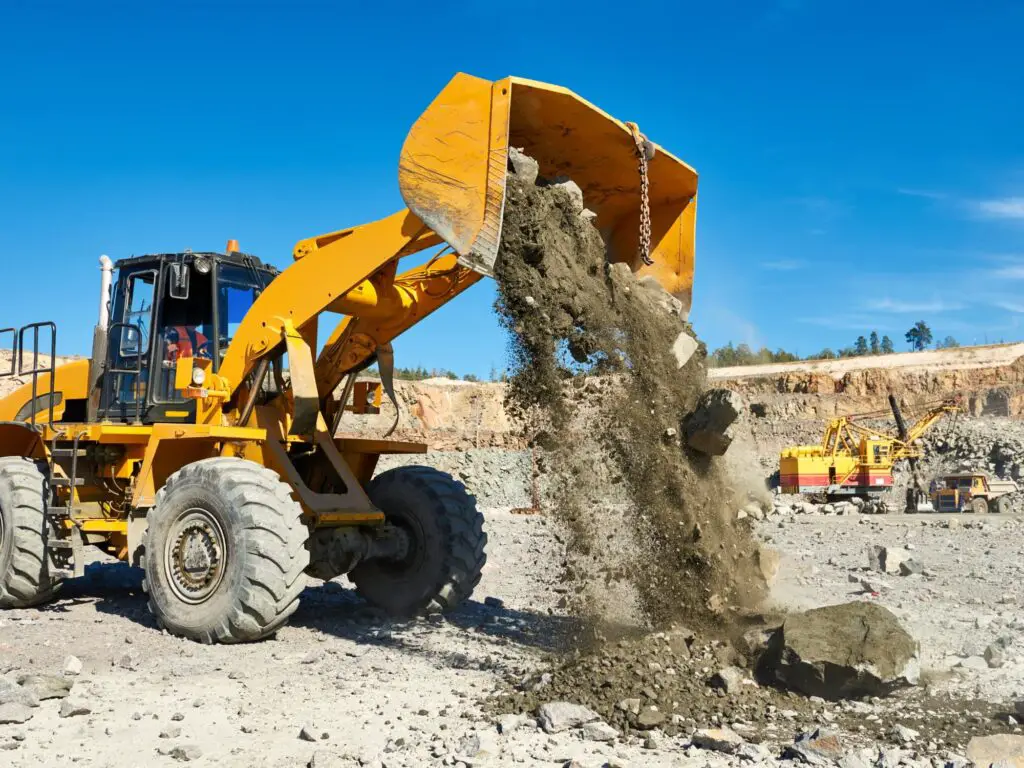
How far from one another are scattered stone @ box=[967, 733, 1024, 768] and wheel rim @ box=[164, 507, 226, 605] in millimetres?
4696

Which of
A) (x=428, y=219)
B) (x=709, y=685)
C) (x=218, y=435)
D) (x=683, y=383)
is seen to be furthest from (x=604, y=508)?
(x=218, y=435)

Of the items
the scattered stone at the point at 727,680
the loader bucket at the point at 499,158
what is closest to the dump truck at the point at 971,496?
the loader bucket at the point at 499,158

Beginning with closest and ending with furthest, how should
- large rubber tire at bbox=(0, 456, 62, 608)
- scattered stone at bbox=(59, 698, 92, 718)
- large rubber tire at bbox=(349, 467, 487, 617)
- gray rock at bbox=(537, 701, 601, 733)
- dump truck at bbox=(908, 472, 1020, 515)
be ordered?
gray rock at bbox=(537, 701, 601, 733)
scattered stone at bbox=(59, 698, 92, 718)
large rubber tire at bbox=(349, 467, 487, 617)
large rubber tire at bbox=(0, 456, 62, 608)
dump truck at bbox=(908, 472, 1020, 515)

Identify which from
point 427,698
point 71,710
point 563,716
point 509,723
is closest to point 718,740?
point 563,716

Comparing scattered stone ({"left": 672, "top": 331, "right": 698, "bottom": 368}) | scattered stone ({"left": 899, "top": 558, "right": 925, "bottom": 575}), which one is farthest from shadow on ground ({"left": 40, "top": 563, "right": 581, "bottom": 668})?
scattered stone ({"left": 899, "top": 558, "right": 925, "bottom": 575})

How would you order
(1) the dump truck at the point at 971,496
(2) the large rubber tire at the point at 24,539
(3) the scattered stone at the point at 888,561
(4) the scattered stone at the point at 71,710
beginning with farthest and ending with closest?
(1) the dump truck at the point at 971,496
(3) the scattered stone at the point at 888,561
(2) the large rubber tire at the point at 24,539
(4) the scattered stone at the point at 71,710

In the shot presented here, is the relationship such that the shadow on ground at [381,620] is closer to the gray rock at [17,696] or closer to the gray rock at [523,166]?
the gray rock at [17,696]

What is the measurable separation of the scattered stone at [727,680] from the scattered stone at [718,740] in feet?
1.69

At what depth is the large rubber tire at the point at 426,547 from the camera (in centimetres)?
768

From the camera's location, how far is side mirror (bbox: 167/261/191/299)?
752 cm

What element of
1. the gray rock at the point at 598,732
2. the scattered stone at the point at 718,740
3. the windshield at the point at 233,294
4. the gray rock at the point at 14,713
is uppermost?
the windshield at the point at 233,294

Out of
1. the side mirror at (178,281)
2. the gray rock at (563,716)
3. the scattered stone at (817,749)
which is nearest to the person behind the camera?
the scattered stone at (817,749)

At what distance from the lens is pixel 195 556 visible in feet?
21.7

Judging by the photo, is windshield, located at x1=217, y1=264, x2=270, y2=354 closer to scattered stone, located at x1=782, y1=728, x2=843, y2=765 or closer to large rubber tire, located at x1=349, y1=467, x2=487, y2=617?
large rubber tire, located at x1=349, y1=467, x2=487, y2=617
